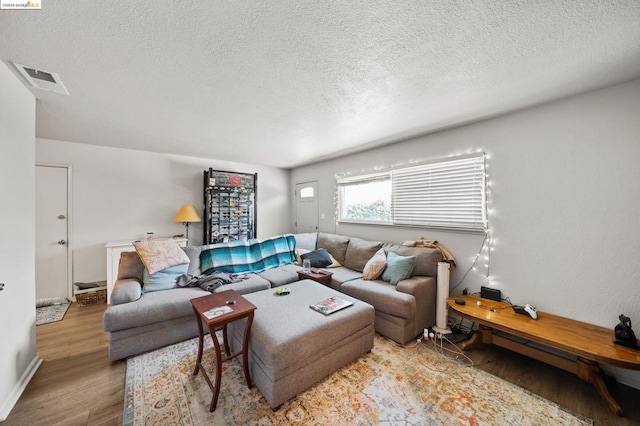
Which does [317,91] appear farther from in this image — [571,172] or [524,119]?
[571,172]

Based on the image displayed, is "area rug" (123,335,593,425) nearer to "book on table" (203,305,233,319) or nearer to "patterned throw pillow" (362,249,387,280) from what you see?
"book on table" (203,305,233,319)

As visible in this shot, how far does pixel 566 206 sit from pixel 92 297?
19.6 feet

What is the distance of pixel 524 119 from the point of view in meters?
2.33

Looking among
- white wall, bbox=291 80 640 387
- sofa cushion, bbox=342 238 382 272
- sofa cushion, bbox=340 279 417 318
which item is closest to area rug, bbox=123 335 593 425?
sofa cushion, bbox=340 279 417 318

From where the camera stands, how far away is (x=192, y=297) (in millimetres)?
2432

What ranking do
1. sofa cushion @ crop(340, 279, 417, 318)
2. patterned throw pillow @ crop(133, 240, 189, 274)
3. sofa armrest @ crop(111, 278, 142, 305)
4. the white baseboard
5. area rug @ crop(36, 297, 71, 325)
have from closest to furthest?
the white baseboard
sofa armrest @ crop(111, 278, 142, 305)
sofa cushion @ crop(340, 279, 417, 318)
patterned throw pillow @ crop(133, 240, 189, 274)
area rug @ crop(36, 297, 71, 325)

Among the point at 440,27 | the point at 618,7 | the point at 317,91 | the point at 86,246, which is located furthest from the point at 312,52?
the point at 86,246

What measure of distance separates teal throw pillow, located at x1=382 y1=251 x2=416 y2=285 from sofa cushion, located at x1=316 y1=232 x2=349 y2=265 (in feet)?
3.30

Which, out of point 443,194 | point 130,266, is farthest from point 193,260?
point 443,194

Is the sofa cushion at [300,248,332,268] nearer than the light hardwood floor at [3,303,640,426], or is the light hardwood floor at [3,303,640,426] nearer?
the light hardwood floor at [3,303,640,426]

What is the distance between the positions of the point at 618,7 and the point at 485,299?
2.42 m

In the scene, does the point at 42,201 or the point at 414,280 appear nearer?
the point at 414,280

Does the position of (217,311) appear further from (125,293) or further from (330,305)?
(125,293)

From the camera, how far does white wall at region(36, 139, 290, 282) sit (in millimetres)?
3535
